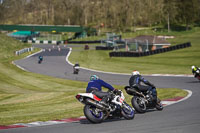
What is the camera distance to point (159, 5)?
15812 cm

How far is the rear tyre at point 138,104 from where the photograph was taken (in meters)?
13.3

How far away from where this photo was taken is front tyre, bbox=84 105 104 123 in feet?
37.3

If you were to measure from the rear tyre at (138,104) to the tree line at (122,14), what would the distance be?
106 m

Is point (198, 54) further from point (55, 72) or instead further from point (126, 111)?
point (126, 111)

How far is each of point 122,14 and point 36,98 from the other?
400 ft

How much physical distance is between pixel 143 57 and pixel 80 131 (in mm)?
44624

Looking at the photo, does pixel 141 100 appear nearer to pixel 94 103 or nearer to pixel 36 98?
pixel 94 103

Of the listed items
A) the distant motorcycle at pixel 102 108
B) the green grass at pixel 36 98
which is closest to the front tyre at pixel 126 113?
the distant motorcycle at pixel 102 108

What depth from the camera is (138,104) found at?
528 inches

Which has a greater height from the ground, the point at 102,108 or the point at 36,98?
the point at 102,108

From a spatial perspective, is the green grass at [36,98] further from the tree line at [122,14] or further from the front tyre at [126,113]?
the tree line at [122,14]

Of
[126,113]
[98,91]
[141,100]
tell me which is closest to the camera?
[98,91]

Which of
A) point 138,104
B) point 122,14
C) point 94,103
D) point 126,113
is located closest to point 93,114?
point 94,103

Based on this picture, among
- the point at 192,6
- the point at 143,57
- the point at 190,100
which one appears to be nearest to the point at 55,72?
the point at 143,57
